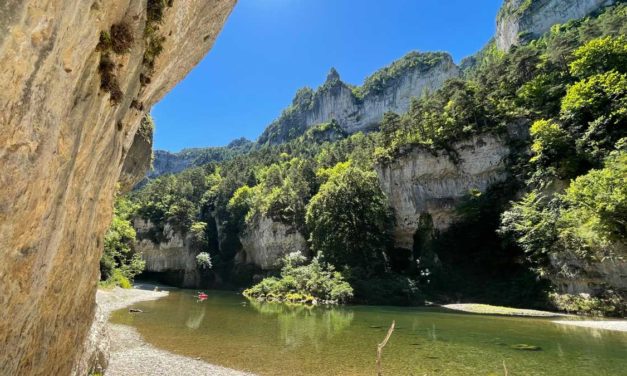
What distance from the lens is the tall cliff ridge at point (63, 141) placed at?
387 cm

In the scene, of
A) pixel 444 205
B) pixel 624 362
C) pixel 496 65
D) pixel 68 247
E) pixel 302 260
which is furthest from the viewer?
pixel 496 65

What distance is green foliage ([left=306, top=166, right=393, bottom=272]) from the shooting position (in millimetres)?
44969

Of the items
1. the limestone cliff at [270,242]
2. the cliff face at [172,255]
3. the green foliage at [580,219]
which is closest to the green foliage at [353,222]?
the limestone cliff at [270,242]

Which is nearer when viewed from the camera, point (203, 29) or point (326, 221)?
point (203, 29)

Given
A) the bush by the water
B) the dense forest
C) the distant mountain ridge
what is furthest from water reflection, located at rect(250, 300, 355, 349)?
the distant mountain ridge

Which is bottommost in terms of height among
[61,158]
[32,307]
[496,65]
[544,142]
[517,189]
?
[32,307]

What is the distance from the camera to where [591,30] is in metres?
54.4

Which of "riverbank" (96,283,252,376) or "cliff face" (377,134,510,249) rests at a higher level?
"cliff face" (377,134,510,249)

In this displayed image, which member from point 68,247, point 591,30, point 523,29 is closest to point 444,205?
point 591,30

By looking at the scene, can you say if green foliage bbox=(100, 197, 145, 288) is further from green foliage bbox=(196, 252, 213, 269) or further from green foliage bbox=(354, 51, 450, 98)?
green foliage bbox=(354, 51, 450, 98)

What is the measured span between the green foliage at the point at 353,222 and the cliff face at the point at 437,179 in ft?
6.84

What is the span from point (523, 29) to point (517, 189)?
81400 millimetres

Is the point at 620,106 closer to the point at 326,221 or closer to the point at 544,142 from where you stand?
the point at 544,142

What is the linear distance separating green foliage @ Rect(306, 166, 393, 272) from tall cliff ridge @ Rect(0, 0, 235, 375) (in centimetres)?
3760
